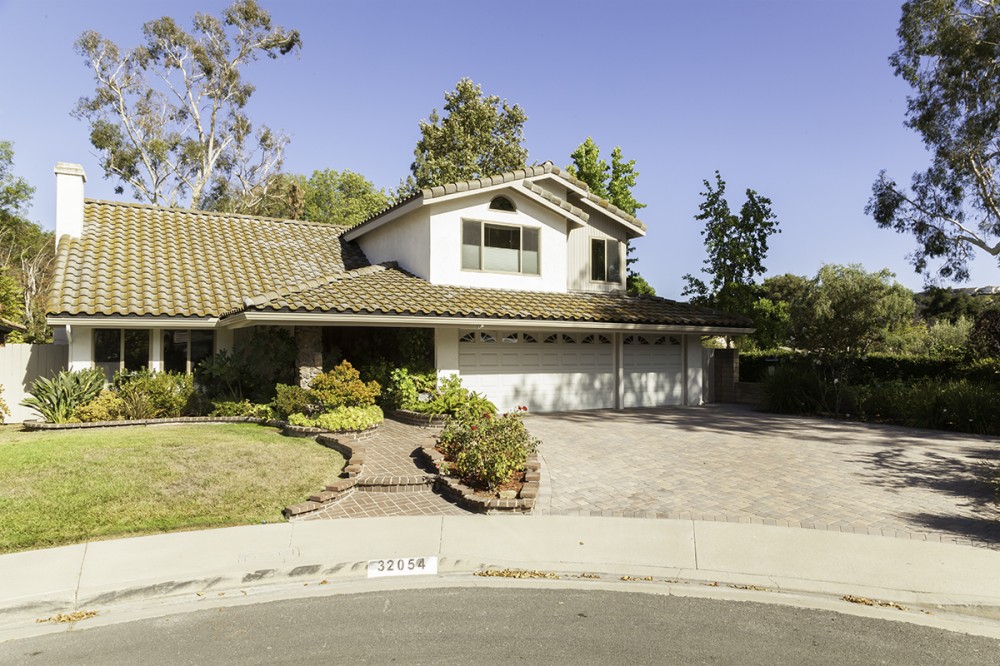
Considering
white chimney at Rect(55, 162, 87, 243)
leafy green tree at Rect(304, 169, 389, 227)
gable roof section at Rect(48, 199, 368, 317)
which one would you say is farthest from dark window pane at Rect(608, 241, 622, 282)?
leafy green tree at Rect(304, 169, 389, 227)

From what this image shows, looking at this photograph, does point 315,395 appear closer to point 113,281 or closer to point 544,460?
point 544,460

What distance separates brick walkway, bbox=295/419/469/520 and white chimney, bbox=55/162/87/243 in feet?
41.1

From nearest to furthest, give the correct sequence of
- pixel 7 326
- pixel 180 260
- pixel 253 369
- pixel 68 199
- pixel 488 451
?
1. pixel 488 451
2. pixel 253 369
3. pixel 68 199
4. pixel 180 260
5. pixel 7 326

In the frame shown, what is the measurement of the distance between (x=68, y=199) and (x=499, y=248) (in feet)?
41.1

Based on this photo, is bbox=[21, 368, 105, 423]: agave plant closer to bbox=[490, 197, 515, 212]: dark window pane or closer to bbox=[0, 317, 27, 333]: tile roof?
bbox=[0, 317, 27, 333]: tile roof

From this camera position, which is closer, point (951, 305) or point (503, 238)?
point (503, 238)

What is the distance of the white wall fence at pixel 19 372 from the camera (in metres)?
14.1

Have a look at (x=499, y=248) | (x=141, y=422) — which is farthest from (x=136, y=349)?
(x=499, y=248)

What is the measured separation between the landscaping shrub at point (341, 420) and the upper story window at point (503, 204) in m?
8.05

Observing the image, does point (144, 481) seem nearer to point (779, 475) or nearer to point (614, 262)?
point (779, 475)

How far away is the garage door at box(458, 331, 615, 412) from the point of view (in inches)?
632

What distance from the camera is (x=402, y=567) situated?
6.04 meters

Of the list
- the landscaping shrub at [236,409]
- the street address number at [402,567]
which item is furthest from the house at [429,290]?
the street address number at [402,567]

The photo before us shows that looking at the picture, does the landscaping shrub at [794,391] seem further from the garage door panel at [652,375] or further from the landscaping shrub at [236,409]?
the landscaping shrub at [236,409]
